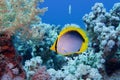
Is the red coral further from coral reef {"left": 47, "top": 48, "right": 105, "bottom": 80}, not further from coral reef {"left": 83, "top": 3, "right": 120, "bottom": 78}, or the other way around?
coral reef {"left": 83, "top": 3, "right": 120, "bottom": 78}

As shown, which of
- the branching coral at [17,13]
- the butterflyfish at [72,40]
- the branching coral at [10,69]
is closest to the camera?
the butterflyfish at [72,40]

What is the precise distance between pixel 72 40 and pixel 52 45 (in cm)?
23

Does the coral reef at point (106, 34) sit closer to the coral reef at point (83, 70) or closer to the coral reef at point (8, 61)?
the coral reef at point (83, 70)

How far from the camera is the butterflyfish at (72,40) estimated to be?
300 centimetres

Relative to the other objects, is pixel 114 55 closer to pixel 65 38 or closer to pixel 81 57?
pixel 81 57

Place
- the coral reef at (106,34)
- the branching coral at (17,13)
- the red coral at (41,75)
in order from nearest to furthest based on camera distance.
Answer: the branching coral at (17,13), the red coral at (41,75), the coral reef at (106,34)

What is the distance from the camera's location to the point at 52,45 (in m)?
2.98

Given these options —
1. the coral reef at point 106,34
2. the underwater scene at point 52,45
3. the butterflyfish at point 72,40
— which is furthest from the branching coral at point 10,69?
the coral reef at point 106,34

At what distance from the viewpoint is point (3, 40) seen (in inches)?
155

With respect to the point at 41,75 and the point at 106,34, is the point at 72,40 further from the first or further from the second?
the point at 106,34

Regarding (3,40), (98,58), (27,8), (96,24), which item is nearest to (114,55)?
(98,58)

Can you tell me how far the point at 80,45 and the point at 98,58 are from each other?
2041 mm

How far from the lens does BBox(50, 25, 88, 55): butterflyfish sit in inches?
118

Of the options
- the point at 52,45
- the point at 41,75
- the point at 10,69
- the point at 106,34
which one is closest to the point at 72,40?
the point at 52,45
